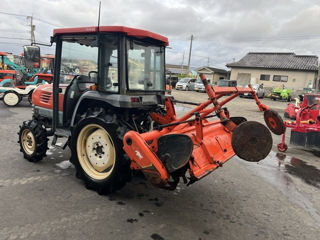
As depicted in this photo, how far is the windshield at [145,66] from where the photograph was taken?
3262 millimetres

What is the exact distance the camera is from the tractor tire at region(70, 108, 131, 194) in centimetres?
300

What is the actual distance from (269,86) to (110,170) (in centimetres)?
3076

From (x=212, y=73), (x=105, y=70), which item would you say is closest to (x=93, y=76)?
(x=105, y=70)

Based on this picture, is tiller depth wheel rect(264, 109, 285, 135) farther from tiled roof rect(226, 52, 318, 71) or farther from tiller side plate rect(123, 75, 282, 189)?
tiled roof rect(226, 52, 318, 71)

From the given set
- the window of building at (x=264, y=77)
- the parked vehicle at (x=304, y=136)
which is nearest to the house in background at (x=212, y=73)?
the window of building at (x=264, y=77)

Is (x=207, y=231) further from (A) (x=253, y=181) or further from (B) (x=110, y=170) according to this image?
(A) (x=253, y=181)

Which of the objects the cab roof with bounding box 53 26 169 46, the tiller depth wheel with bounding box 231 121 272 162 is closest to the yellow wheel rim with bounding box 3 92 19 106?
the cab roof with bounding box 53 26 169 46

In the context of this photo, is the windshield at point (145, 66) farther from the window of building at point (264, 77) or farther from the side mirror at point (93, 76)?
the window of building at point (264, 77)

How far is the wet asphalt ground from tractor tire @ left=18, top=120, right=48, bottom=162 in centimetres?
16

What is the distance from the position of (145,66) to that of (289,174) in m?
3.31

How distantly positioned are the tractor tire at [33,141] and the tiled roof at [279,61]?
100 ft

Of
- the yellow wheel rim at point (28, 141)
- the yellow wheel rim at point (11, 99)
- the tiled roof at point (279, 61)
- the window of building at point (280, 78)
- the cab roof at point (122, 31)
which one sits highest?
the tiled roof at point (279, 61)

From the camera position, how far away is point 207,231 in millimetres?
2641

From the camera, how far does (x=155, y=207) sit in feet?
10.1
